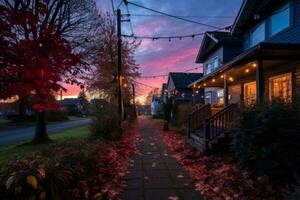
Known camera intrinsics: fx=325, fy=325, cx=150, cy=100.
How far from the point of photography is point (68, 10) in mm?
17703

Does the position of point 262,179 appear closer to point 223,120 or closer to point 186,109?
point 223,120

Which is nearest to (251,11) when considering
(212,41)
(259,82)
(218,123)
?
(259,82)

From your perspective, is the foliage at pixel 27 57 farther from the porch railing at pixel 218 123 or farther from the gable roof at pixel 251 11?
the gable roof at pixel 251 11

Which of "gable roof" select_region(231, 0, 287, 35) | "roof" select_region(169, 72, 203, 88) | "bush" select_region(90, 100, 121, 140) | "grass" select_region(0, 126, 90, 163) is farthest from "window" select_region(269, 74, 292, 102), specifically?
"roof" select_region(169, 72, 203, 88)

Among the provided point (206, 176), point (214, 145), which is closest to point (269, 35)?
point (214, 145)

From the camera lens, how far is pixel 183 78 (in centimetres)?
5306

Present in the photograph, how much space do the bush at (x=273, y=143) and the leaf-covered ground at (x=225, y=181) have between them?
1.02ft

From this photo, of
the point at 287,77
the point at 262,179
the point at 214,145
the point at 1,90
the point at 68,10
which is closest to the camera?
the point at 1,90

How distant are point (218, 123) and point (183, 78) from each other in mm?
41118

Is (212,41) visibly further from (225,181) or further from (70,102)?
(70,102)

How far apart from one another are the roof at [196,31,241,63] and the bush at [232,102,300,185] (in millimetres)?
15891

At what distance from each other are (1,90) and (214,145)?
742cm

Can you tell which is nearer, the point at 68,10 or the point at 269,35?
the point at 269,35

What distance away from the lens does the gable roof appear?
1501 centimetres
